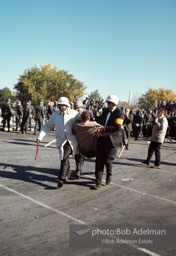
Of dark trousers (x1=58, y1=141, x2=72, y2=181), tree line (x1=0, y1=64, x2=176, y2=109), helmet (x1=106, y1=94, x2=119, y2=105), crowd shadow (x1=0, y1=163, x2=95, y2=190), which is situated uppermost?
tree line (x1=0, y1=64, x2=176, y2=109)

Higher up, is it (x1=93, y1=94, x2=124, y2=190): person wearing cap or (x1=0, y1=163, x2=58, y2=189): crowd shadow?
(x1=93, y1=94, x2=124, y2=190): person wearing cap

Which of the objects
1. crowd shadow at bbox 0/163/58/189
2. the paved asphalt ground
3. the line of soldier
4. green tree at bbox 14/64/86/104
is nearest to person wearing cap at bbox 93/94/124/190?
the paved asphalt ground

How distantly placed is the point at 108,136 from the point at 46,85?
6516 centimetres

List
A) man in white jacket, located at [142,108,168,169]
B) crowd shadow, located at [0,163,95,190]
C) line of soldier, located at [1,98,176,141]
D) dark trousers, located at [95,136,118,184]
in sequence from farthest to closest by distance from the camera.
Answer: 1. line of soldier, located at [1,98,176,141]
2. man in white jacket, located at [142,108,168,169]
3. crowd shadow, located at [0,163,95,190]
4. dark trousers, located at [95,136,118,184]

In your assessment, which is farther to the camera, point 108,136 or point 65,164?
point 108,136

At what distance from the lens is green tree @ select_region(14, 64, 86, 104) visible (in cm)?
6881

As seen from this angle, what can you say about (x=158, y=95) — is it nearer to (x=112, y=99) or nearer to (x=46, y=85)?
(x=46, y=85)

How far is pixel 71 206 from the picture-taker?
618cm

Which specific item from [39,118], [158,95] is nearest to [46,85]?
[158,95]

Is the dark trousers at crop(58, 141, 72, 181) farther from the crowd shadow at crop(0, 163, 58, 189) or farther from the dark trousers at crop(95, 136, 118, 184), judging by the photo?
the dark trousers at crop(95, 136, 118, 184)

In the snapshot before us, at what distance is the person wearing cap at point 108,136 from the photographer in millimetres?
7414

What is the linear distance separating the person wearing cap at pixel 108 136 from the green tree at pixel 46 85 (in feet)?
201

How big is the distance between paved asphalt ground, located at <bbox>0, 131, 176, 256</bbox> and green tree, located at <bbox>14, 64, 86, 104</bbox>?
59702 mm

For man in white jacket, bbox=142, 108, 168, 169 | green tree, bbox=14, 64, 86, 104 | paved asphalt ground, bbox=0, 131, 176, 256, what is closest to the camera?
paved asphalt ground, bbox=0, 131, 176, 256
